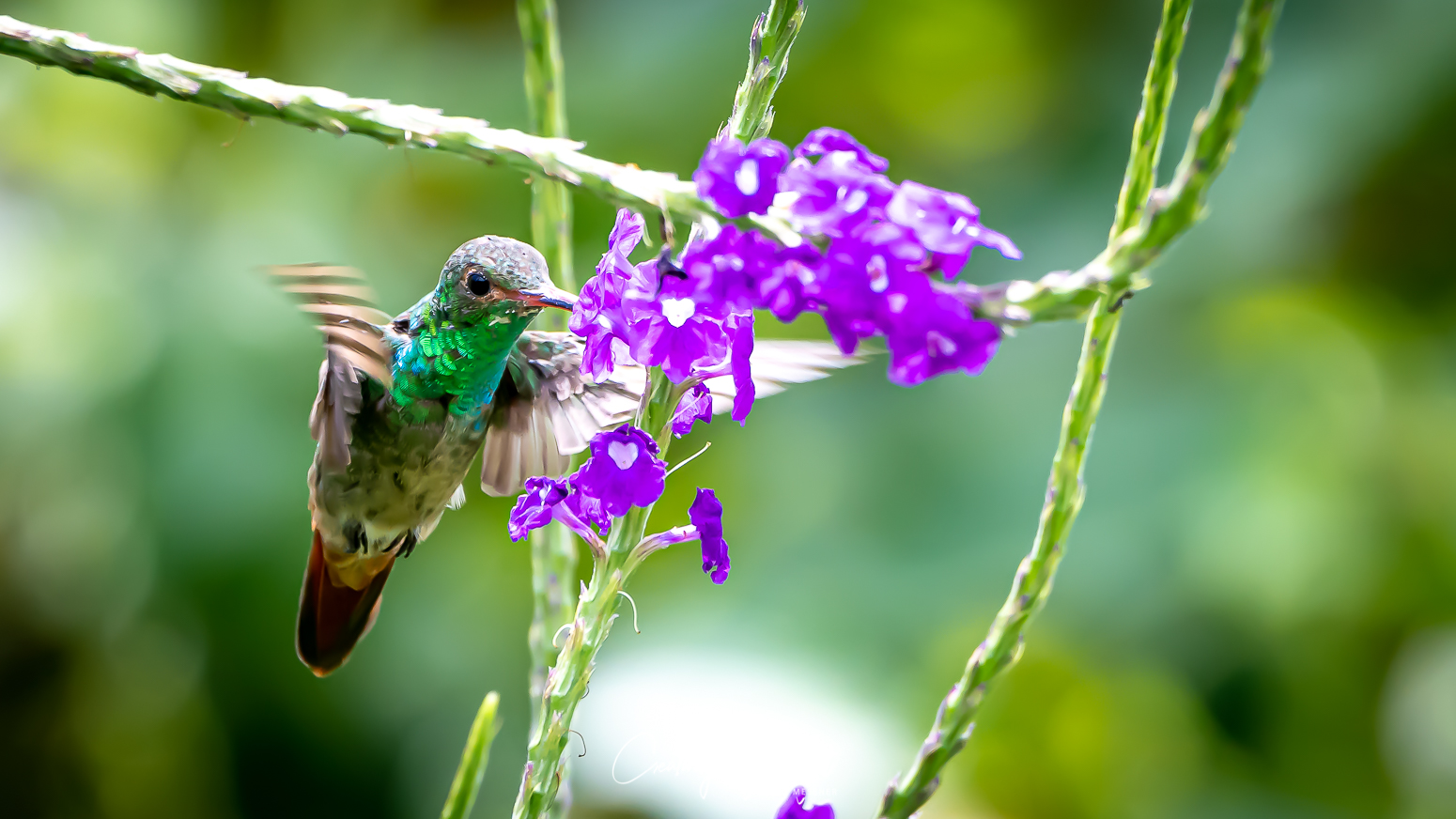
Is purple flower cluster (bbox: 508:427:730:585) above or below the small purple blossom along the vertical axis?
below

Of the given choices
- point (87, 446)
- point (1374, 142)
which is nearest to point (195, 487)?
point (87, 446)

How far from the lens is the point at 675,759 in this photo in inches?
99.6

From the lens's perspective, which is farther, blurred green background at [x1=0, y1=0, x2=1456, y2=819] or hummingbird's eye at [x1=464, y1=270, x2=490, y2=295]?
blurred green background at [x1=0, y1=0, x2=1456, y2=819]

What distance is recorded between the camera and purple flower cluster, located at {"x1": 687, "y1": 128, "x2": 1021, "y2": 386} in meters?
0.76

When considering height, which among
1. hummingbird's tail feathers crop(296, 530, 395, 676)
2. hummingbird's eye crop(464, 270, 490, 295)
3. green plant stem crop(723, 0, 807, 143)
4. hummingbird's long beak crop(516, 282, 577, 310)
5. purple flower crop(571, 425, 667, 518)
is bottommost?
hummingbird's tail feathers crop(296, 530, 395, 676)

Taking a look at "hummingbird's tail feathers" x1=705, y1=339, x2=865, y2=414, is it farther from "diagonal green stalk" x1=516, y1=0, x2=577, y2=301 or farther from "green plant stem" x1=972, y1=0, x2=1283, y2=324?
"green plant stem" x1=972, y1=0, x2=1283, y2=324

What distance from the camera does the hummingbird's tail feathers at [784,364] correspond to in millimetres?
1296

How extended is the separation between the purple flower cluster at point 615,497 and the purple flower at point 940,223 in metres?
0.29

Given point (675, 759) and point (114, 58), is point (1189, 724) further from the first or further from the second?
point (114, 58)

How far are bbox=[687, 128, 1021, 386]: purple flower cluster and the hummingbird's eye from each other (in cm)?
60

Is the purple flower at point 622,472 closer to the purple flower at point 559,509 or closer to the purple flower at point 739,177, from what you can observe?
the purple flower at point 559,509

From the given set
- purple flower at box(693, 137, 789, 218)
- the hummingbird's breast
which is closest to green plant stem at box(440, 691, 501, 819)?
the hummingbird's breast

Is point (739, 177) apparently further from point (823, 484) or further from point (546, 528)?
point (823, 484)

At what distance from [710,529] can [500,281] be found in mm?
503
